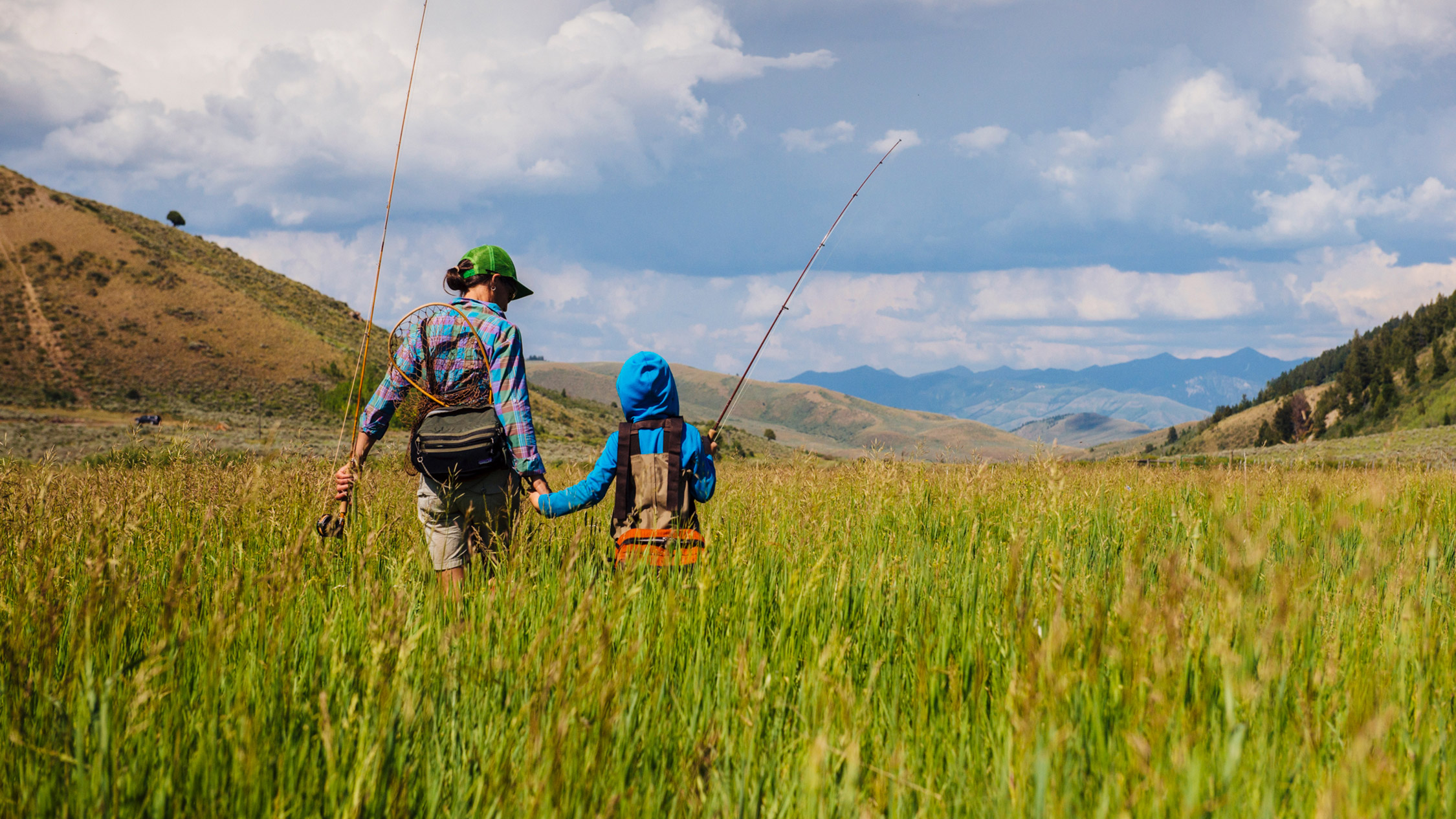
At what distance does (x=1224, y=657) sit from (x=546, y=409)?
7323 cm

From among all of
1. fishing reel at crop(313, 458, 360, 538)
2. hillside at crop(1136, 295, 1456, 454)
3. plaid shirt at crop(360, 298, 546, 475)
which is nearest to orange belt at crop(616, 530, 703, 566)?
plaid shirt at crop(360, 298, 546, 475)

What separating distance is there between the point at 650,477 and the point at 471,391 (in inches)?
46.2

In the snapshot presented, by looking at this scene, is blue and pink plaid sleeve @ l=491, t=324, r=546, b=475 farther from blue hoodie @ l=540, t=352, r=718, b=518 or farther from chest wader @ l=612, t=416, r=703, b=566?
chest wader @ l=612, t=416, r=703, b=566

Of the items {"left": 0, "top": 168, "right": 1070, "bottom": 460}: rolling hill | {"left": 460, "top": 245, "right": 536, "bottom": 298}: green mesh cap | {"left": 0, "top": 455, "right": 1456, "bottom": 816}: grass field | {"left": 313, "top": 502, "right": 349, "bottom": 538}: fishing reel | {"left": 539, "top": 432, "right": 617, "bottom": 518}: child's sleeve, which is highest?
{"left": 0, "top": 168, "right": 1070, "bottom": 460}: rolling hill

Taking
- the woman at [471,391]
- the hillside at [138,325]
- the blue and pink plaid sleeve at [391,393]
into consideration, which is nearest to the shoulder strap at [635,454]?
the woman at [471,391]

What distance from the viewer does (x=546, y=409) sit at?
7219 cm

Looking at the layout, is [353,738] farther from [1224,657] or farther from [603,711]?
[1224,657]

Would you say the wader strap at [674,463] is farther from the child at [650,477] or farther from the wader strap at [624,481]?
the wader strap at [624,481]

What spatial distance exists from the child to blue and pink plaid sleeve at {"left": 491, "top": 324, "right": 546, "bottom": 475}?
0.22 meters

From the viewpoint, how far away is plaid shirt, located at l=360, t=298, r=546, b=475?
12.7 feet

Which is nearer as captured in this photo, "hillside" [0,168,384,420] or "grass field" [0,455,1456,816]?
"grass field" [0,455,1456,816]

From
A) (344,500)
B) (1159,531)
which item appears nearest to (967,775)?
(344,500)

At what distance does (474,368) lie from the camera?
400cm

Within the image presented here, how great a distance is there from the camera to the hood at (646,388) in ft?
11.9
